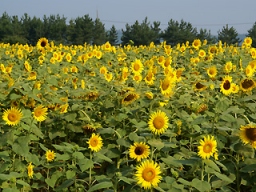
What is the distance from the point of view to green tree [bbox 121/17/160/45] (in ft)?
155

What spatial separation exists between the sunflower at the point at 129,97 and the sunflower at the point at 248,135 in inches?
40.0

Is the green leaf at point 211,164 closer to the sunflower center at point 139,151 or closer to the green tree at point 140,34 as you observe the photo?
the sunflower center at point 139,151

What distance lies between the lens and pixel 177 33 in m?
48.3

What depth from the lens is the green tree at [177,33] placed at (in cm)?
4828

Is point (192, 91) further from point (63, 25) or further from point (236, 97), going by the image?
point (63, 25)

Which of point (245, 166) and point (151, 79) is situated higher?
point (151, 79)

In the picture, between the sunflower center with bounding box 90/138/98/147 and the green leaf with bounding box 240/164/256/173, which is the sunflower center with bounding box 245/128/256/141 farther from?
the sunflower center with bounding box 90/138/98/147

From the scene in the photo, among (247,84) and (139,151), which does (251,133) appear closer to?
(139,151)

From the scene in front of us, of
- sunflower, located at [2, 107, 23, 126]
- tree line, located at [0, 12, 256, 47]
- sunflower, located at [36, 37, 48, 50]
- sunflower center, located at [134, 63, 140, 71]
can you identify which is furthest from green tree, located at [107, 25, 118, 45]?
sunflower, located at [2, 107, 23, 126]

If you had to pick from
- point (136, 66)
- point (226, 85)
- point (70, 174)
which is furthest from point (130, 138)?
point (136, 66)

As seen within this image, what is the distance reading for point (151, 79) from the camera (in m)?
3.88

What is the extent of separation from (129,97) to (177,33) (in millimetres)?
45637

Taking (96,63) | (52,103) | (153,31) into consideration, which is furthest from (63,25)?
(52,103)

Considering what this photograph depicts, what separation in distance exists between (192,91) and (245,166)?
1.48 meters
